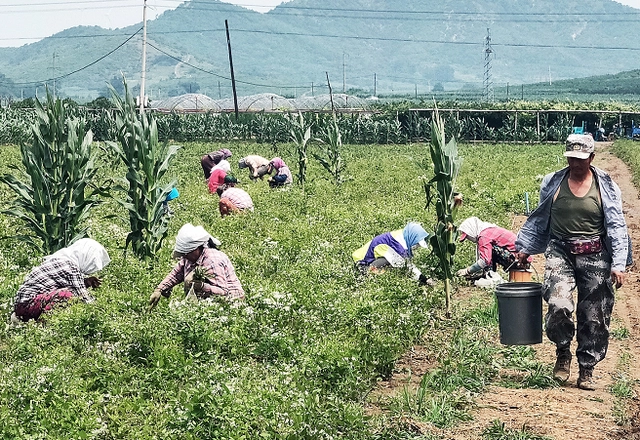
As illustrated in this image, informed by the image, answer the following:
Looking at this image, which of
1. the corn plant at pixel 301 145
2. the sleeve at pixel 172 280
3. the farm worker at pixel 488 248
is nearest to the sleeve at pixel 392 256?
Result: the farm worker at pixel 488 248

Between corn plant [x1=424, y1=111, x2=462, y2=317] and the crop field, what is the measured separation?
18.4 inches

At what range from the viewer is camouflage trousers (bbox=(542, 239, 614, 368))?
7695mm

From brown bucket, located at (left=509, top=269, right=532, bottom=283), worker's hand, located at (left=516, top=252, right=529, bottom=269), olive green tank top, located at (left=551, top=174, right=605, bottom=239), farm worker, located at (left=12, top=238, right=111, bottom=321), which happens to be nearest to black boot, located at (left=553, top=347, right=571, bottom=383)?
olive green tank top, located at (left=551, top=174, right=605, bottom=239)

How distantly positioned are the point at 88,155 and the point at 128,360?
5282 millimetres

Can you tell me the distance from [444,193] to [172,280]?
322cm

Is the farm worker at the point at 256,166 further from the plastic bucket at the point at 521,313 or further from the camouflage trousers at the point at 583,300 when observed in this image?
the camouflage trousers at the point at 583,300

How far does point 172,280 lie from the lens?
→ 958cm

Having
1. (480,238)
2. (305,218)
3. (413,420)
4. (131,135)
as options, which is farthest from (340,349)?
(305,218)

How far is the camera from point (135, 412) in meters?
6.53

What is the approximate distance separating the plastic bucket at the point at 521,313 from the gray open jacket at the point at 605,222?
1.30 ft

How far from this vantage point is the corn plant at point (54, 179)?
12008mm

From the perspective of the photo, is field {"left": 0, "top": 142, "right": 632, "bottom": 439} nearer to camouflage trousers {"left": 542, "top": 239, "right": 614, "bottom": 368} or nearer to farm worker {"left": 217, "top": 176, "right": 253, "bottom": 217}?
camouflage trousers {"left": 542, "top": 239, "right": 614, "bottom": 368}

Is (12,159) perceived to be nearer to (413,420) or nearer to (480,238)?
(480,238)

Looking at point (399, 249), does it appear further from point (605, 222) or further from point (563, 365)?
point (605, 222)
